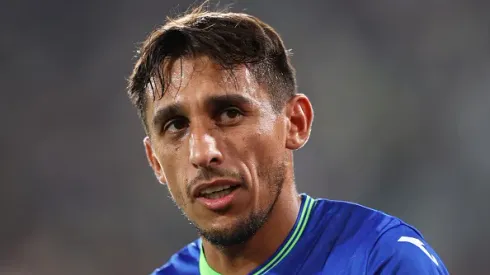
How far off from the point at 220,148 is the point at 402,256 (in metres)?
0.59

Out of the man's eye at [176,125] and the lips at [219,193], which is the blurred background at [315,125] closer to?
the man's eye at [176,125]

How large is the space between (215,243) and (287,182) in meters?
0.31

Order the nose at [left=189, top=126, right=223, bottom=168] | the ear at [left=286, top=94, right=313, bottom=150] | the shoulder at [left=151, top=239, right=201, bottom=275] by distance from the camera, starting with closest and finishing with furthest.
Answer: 1. the nose at [left=189, top=126, right=223, bottom=168]
2. the ear at [left=286, top=94, right=313, bottom=150]
3. the shoulder at [left=151, top=239, right=201, bottom=275]

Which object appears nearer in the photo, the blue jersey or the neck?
the blue jersey

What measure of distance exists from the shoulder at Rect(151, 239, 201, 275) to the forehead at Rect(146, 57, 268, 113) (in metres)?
0.65

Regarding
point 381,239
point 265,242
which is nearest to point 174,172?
point 265,242

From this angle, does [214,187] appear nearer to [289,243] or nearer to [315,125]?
[289,243]

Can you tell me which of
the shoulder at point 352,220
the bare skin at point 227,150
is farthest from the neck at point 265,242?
the shoulder at point 352,220

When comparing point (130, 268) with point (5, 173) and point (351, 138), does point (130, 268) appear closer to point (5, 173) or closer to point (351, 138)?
point (5, 173)

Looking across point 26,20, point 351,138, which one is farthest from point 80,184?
point 351,138

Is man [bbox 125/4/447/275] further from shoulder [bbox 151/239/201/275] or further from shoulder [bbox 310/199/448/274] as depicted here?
shoulder [bbox 151/239/201/275]

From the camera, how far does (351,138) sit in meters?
6.07

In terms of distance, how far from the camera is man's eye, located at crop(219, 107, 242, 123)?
77.2 inches

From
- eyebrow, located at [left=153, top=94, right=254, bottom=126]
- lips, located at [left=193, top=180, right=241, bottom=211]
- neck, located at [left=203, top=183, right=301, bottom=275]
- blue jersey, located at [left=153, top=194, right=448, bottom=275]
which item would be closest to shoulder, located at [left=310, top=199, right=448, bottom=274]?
blue jersey, located at [left=153, top=194, right=448, bottom=275]
